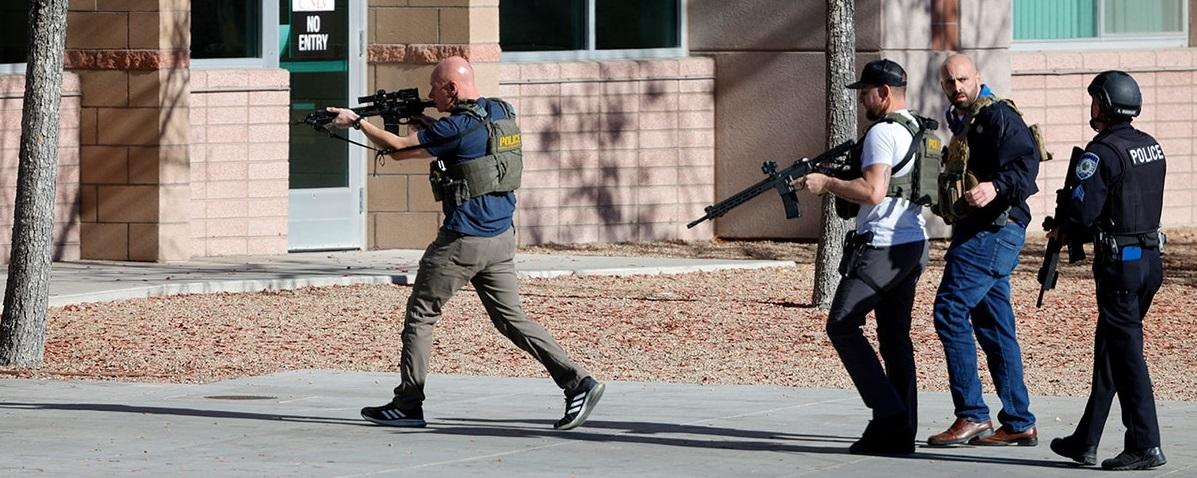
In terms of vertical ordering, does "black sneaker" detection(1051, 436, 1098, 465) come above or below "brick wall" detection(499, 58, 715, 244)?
below

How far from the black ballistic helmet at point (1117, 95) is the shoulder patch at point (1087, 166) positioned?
0.65ft

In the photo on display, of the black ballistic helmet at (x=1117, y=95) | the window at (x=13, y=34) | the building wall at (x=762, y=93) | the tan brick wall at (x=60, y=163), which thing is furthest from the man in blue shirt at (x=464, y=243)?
the building wall at (x=762, y=93)

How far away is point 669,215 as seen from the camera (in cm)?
1880

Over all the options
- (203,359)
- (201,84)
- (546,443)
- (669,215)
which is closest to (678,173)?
(669,215)

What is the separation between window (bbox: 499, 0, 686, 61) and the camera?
18109mm

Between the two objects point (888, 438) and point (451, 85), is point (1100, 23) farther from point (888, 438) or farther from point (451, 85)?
point (888, 438)

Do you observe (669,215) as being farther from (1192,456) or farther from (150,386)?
(1192,456)

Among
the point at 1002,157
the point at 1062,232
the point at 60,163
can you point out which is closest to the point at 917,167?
the point at 1002,157

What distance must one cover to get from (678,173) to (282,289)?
16.7 feet

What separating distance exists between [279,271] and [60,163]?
1.89 meters

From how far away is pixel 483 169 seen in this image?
344 inches

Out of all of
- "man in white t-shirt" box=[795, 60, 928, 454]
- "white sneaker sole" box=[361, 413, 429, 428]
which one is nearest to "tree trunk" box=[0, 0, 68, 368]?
"white sneaker sole" box=[361, 413, 429, 428]

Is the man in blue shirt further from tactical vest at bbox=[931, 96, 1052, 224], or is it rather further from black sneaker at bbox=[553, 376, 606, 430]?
tactical vest at bbox=[931, 96, 1052, 224]

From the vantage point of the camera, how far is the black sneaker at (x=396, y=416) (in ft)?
29.2
